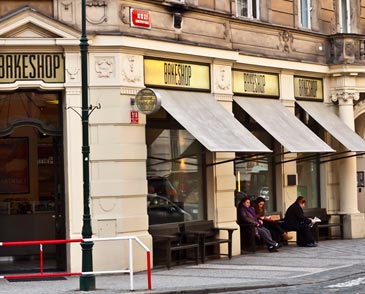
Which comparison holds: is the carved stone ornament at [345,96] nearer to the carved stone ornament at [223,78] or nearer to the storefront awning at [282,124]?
the storefront awning at [282,124]

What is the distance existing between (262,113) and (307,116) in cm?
290

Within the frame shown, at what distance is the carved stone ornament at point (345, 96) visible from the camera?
27.3 meters

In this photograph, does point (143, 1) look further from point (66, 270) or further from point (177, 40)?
point (66, 270)

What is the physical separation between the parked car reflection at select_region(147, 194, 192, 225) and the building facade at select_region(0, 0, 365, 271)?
0.04 meters

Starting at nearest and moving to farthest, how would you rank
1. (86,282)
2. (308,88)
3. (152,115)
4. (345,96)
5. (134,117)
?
(86,282)
(134,117)
(152,115)
(308,88)
(345,96)

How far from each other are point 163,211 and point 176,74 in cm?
299

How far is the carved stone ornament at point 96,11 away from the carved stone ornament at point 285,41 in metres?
6.57

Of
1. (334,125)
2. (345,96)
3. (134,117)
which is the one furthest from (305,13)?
(134,117)

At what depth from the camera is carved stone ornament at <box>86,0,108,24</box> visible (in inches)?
798

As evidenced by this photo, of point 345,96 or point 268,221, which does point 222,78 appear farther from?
point 345,96

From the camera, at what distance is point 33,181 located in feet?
71.8

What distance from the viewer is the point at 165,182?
22.3 metres

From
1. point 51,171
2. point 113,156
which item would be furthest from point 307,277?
point 51,171

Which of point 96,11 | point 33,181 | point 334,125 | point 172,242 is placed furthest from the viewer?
point 334,125
